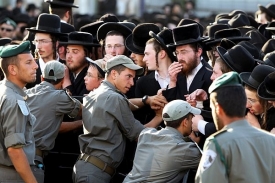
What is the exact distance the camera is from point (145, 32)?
10422 millimetres

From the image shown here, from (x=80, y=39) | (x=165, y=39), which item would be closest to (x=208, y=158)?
(x=165, y=39)

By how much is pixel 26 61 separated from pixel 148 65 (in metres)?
1.80

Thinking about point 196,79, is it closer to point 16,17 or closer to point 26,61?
point 26,61

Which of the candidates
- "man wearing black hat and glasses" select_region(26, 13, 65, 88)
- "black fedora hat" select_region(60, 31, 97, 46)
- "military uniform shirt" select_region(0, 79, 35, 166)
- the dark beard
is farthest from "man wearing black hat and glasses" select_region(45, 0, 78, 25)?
"military uniform shirt" select_region(0, 79, 35, 166)

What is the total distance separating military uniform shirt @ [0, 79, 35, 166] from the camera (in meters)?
8.04

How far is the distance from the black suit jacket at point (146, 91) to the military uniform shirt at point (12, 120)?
71.6 inches

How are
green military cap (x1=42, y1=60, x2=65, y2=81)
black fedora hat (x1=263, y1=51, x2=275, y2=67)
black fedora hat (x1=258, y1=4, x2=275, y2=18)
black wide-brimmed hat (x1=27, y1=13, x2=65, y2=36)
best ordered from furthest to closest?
1. black fedora hat (x1=258, y1=4, x2=275, y2=18)
2. black wide-brimmed hat (x1=27, y1=13, x2=65, y2=36)
3. green military cap (x1=42, y1=60, x2=65, y2=81)
4. black fedora hat (x1=263, y1=51, x2=275, y2=67)

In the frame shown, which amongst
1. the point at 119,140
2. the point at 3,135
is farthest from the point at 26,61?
the point at 119,140

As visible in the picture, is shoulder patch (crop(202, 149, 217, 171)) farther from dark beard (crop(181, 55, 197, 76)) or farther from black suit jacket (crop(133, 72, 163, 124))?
black suit jacket (crop(133, 72, 163, 124))

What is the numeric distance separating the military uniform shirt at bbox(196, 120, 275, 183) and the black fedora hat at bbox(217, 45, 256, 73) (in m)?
2.76

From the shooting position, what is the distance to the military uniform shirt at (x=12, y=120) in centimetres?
804

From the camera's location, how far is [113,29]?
10992 mm

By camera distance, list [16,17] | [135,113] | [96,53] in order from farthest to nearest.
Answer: [16,17]
[96,53]
[135,113]

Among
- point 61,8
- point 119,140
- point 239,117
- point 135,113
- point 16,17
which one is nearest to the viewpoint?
point 239,117
